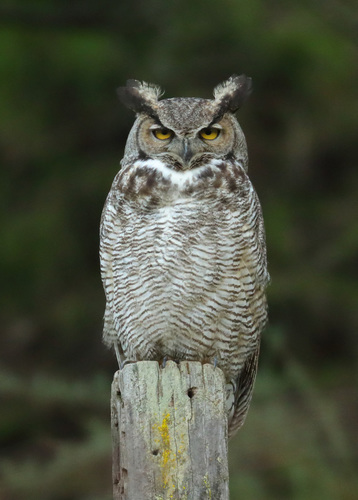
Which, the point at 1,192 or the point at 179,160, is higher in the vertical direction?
the point at 1,192

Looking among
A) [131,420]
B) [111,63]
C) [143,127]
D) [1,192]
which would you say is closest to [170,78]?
[111,63]

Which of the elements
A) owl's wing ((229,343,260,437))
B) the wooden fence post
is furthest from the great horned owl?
the wooden fence post

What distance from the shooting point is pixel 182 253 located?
3938 mm

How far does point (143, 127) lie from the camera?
4105 millimetres

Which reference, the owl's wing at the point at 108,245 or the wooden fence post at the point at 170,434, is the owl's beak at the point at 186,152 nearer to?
the owl's wing at the point at 108,245

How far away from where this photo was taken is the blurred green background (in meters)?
7.89

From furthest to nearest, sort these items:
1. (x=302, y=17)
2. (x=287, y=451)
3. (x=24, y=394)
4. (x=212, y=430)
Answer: (x=302, y=17) < (x=24, y=394) < (x=287, y=451) < (x=212, y=430)

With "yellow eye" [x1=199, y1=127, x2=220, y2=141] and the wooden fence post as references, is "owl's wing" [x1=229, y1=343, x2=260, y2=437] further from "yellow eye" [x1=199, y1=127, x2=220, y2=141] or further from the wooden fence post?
the wooden fence post

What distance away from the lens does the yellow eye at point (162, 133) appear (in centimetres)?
403

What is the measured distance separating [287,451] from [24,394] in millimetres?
1951

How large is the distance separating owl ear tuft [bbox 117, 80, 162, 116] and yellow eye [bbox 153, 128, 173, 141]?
80mm

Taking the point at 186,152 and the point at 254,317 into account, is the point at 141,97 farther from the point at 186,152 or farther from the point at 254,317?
the point at 254,317

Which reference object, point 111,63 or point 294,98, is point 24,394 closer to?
point 111,63

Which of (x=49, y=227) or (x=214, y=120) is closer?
(x=214, y=120)
